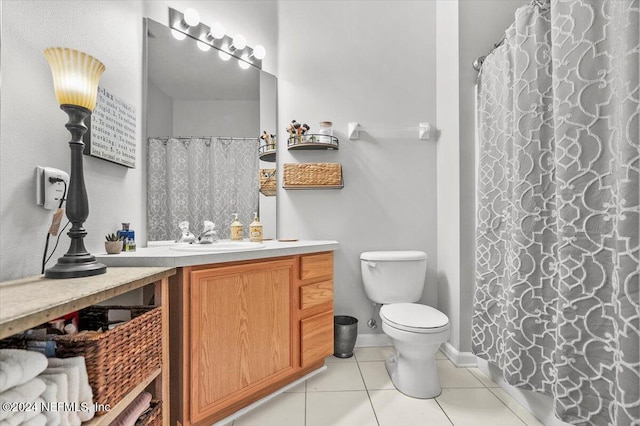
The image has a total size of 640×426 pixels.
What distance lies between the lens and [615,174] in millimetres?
993

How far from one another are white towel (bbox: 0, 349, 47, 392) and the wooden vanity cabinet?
633mm

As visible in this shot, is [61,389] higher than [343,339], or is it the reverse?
[61,389]

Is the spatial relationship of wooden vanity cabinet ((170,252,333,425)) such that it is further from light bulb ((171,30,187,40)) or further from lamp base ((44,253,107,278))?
light bulb ((171,30,187,40))

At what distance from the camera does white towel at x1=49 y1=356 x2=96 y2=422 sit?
2.32ft

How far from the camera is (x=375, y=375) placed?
1.87 metres

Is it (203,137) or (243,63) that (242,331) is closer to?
(203,137)

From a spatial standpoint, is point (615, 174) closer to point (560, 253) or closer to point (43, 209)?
point (560, 253)

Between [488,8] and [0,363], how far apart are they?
279 cm

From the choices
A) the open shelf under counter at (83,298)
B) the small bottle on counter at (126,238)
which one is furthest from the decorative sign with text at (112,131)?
the open shelf under counter at (83,298)

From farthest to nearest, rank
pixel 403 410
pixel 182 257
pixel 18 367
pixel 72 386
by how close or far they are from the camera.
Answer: pixel 403 410
pixel 182 257
pixel 72 386
pixel 18 367

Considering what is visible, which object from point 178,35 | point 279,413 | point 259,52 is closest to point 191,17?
point 178,35

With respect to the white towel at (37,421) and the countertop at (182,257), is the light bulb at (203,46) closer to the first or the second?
the countertop at (182,257)

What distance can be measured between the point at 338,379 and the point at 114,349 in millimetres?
1393

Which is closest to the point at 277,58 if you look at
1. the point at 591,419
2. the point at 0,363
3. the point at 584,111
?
the point at 584,111
